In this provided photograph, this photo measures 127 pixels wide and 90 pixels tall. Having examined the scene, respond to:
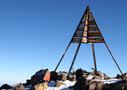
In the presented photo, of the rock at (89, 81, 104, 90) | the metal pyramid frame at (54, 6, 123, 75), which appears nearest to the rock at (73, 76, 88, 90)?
the rock at (89, 81, 104, 90)

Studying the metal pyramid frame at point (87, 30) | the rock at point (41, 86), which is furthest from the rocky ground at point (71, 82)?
the metal pyramid frame at point (87, 30)

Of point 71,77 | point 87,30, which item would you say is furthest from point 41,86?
point 87,30

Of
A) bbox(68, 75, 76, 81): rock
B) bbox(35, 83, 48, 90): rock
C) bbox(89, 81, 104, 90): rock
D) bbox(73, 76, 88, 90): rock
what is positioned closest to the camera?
bbox(89, 81, 104, 90): rock

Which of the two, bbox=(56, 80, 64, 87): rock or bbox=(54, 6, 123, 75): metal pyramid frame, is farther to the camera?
bbox=(54, 6, 123, 75): metal pyramid frame

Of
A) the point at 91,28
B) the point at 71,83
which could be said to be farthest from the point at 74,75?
the point at 91,28

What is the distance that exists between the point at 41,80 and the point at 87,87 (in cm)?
842

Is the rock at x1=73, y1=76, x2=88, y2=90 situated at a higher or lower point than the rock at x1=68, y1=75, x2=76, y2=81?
lower

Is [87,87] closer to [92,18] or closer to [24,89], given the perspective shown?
[24,89]

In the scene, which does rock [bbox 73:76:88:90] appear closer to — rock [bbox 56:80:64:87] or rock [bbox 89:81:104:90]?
rock [bbox 89:81:104:90]

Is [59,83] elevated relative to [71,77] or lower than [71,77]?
lower

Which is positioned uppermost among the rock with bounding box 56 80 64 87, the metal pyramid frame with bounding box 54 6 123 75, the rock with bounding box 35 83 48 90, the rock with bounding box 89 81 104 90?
the metal pyramid frame with bounding box 54 6 123 75

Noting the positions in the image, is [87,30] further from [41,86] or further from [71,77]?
[41,86]

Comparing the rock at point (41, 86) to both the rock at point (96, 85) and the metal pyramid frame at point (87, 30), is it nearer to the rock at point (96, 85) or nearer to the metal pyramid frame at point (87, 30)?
the metal pyramid frame at point (87, 30)

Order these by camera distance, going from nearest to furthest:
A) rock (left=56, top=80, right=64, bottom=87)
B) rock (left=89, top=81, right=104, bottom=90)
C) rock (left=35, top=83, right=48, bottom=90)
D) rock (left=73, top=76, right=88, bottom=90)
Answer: rock (left=89, top=81, right=104, bottom=90), rock (left=73, top=76, right=88, bottom=90), rock (left=35, top=83, right=48, bottom=90), rock (left=56, top=80, right=64, bottom=87)
